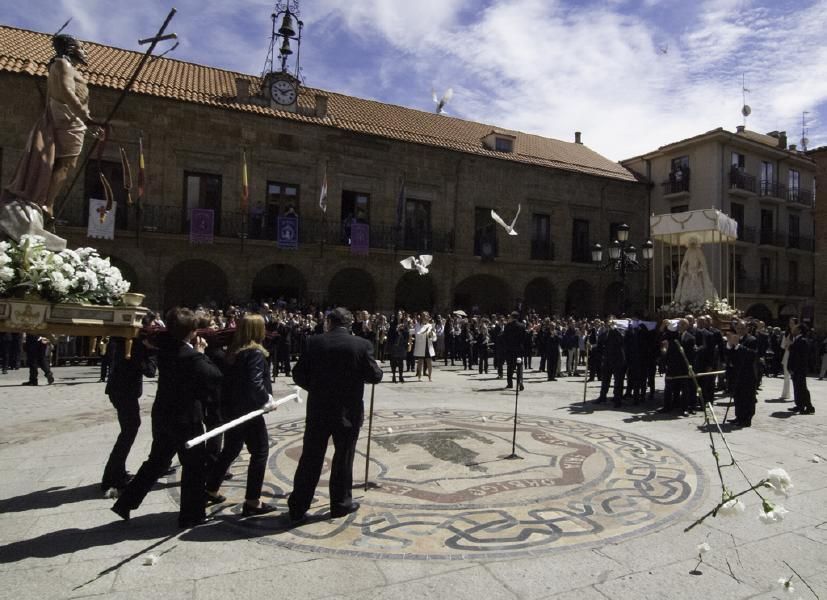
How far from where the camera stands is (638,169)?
33.1m

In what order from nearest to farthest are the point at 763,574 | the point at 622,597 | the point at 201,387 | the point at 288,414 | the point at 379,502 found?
the point at 622,597
the point at 763,574
the point at 201,387
the point at 379,502
the point at 288,414

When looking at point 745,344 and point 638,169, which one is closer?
point 745,344

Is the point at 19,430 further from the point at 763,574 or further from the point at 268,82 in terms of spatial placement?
the point at 268,82

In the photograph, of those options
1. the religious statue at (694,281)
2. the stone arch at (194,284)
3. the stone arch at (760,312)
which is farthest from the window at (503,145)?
the stone arch at (760,312)

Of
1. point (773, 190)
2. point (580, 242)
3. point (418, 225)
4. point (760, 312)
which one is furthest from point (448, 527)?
Answer: point (773, 190)

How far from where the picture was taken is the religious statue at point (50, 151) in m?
4.54

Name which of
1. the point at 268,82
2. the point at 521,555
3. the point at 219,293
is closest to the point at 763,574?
the point at 521,555

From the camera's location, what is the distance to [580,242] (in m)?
28.8

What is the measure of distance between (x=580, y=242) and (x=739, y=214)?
31.2 ft

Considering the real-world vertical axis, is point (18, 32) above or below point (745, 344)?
above

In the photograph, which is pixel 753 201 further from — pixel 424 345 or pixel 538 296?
pixel 424 345

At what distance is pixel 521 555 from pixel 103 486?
3636mm

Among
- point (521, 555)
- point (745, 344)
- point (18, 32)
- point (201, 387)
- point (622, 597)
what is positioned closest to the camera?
point (622, 597)

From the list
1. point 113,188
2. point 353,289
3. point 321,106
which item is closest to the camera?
point 113,188
